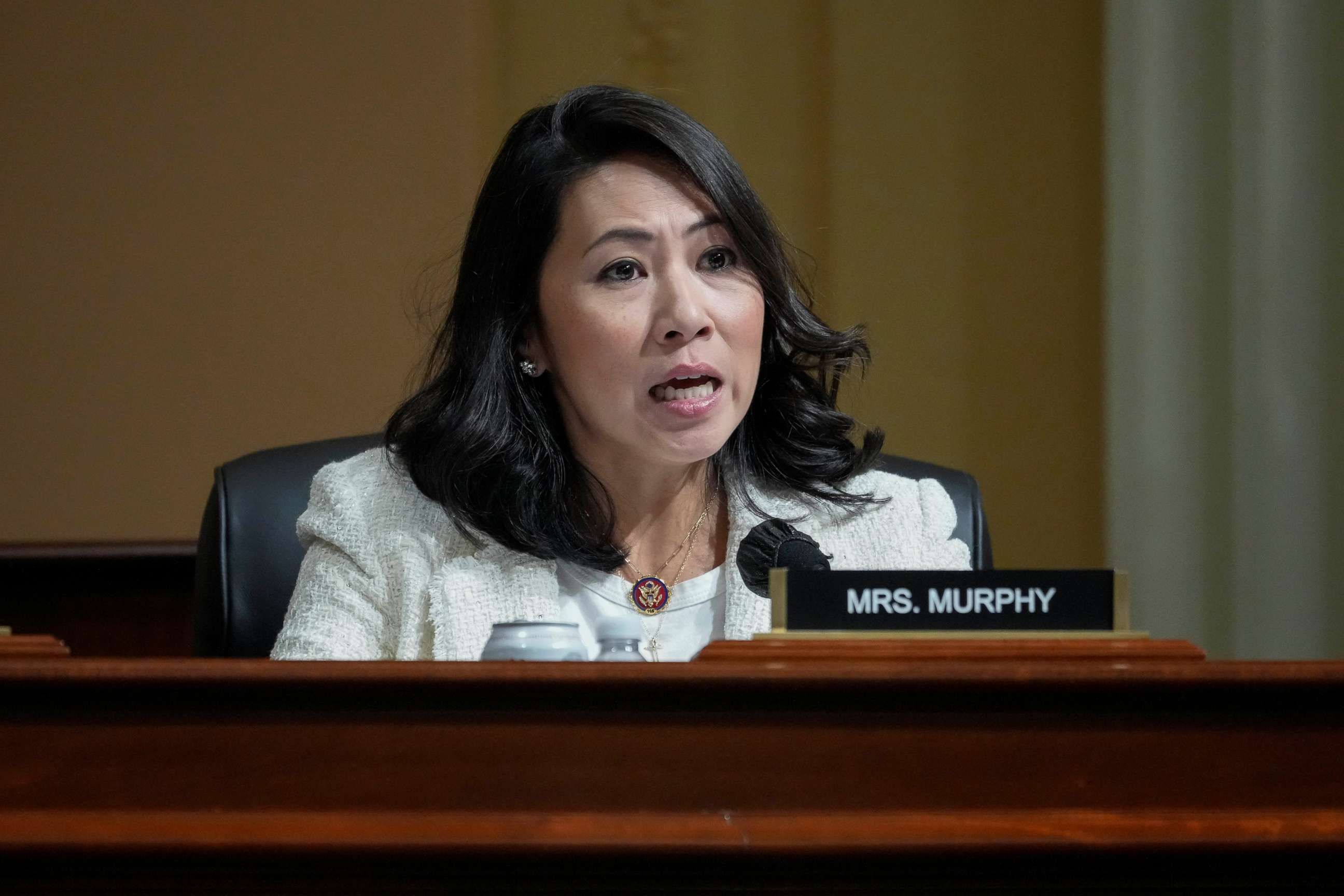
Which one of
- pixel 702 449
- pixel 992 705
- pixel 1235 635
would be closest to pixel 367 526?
pixel 702 449

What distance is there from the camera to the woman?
1625mm

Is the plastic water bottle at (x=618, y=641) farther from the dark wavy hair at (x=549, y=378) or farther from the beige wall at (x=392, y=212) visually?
the beige wall at (x=392, y=212)

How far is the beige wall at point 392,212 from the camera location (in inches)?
110

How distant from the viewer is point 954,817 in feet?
2.45

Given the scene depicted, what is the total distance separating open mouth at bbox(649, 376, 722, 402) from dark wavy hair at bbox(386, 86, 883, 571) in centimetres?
15

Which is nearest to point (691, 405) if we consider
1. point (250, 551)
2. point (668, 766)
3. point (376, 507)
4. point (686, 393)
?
point (686, 393)

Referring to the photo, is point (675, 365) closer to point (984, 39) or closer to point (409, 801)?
point (409, 801)

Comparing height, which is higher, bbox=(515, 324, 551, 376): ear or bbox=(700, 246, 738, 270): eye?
bbox=(700, 246, 738, 270): eye

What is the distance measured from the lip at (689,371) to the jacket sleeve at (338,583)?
0.37 m

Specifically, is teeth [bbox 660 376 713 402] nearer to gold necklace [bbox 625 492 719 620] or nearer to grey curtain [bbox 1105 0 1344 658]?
gold necklace [bbox 625 492 719 620]

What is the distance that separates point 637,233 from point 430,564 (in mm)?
440

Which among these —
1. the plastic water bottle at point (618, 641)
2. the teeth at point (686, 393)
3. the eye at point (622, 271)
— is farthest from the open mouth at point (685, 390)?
the plastic water bottle at point (618, 641)

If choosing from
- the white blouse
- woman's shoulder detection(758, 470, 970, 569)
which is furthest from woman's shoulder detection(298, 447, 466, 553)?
woman's shoulder detection(758, 470, 970, 569)

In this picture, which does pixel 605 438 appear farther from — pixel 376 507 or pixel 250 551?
pixel 250 551
